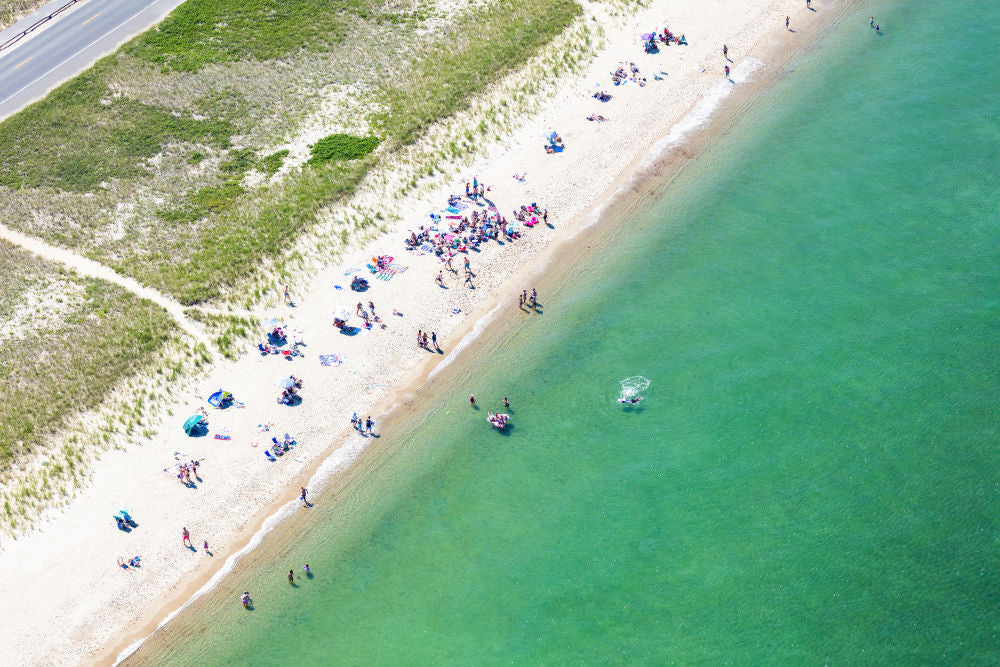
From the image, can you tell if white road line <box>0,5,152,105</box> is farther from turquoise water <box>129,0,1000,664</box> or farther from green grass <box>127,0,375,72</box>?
turquoise water <box>129,0,1000,664</box>

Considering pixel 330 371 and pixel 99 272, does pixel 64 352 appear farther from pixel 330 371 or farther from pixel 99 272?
pixel 330 371

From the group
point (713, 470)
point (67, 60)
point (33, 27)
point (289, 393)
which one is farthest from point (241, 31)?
point (713, 470)

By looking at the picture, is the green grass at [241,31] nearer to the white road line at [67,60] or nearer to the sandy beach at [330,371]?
the white road line at [67,60]

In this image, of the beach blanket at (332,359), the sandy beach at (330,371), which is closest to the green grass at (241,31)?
the sandy beach at (330,371)

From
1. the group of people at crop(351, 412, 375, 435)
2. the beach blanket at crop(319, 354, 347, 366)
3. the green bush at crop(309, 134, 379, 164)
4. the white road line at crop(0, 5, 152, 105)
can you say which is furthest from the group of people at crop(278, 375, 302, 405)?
the white road line at crop(0, 5, 152, 105)

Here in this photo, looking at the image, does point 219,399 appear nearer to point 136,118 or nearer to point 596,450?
point 596,450

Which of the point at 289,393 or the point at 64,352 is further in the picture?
the point at 64,352
